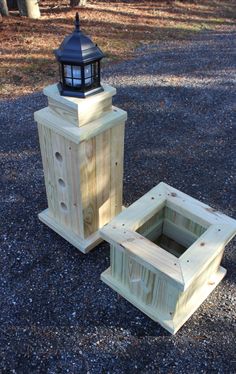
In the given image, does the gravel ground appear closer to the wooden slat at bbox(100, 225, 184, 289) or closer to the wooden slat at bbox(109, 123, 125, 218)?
the wooden slat at bbox(109, 123, 125, 218)

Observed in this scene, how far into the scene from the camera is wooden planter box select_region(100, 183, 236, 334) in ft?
8.73

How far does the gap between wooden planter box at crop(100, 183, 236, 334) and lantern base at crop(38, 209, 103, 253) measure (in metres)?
0.31

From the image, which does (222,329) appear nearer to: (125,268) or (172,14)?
(125,268)

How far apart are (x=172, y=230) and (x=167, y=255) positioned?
593 mm

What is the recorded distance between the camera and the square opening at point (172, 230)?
3.09m

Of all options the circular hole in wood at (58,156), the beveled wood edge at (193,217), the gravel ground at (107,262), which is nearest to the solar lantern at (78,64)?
the circular hole in wood at (58,156)

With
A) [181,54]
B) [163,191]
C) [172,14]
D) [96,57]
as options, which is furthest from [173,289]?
[172,14]

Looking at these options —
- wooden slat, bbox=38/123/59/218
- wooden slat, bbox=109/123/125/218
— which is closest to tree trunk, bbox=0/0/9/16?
wooden slat, bbox=38/123/59/218

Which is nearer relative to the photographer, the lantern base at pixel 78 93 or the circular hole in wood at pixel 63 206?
the lantern base at pixel 78 93

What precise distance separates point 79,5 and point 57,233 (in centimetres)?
726

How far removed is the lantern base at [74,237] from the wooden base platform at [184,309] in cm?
31

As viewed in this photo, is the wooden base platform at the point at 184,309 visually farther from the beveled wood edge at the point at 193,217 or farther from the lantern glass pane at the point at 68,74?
the lantern glass pane at the point at 68,74

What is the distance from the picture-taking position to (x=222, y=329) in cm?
292

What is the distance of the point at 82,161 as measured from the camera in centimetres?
294
